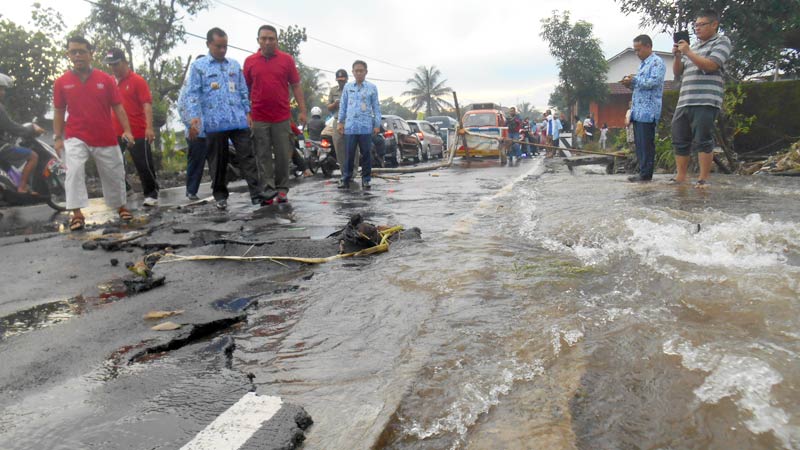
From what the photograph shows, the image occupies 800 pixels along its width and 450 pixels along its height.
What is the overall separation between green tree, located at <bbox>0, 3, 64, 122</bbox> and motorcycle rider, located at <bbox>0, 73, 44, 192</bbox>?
692 inches

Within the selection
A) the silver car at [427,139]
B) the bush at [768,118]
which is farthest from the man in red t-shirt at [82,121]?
the silver car at [427,139]

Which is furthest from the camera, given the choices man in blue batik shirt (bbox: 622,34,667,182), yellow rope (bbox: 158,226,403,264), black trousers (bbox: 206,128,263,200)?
man in blue batik shirt (bbox: 622,34,667,182)

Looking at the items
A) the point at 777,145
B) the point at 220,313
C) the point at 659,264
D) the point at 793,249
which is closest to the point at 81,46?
the point at 220,313

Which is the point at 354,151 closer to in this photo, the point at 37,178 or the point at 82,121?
the point at 82,121

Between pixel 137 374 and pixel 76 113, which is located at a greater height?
pixel 76 113

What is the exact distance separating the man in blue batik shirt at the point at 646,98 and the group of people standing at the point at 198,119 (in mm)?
4118

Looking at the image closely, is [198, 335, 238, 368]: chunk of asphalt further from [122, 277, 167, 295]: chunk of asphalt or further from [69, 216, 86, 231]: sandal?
[69, 216, 86, 231]: sandal

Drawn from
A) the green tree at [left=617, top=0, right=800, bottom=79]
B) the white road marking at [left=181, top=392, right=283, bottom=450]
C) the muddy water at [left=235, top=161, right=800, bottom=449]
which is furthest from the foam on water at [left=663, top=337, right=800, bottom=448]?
the green tree at [left=617, top=0, right=800, bottom=79]

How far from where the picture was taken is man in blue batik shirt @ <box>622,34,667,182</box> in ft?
23.3

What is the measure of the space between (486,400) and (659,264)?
190 cm

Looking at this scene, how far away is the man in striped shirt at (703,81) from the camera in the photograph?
238 inches

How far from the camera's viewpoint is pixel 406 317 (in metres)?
2.55

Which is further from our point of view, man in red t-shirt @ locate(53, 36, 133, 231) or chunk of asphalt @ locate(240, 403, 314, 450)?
man in red t-shirt @ locate(53, 36, 133, 231)

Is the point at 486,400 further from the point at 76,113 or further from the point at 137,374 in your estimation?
the point at 76,113
